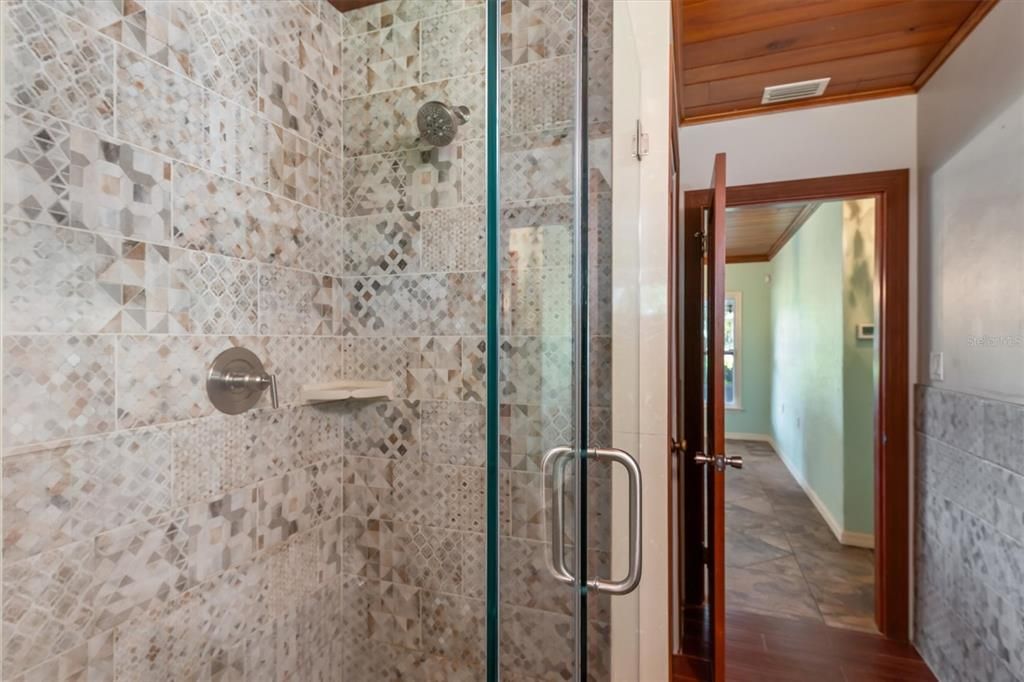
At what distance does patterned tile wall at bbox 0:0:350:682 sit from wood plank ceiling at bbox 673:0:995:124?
1.23 m

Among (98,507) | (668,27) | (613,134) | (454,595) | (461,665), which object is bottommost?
(461,665)

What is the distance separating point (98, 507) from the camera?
2.88 ft

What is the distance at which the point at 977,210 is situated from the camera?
4.97 feet

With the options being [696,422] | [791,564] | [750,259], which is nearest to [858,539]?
[791,564]

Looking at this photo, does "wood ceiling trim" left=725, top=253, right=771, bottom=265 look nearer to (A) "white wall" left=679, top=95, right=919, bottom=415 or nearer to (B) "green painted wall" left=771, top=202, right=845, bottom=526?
(B) "green painted wall" left=771, top=202, right=845, bottom=526

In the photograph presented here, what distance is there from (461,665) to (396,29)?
185 cm

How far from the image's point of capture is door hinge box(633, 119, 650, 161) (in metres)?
1.11

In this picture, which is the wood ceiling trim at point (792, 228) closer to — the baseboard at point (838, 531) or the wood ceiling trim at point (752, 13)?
the wood ceiling trim at point (752, 13)

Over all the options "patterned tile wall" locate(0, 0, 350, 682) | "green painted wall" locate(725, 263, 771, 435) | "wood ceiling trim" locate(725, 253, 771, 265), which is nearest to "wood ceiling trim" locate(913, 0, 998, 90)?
"patterned tile wall" locate(0, 0, 350, 682)

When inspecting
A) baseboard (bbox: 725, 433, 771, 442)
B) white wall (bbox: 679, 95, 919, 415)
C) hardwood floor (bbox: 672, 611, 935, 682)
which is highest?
white wall (bbox: 679, 95, 919, 415)

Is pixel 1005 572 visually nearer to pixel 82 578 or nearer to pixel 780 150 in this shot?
pixel 780 150

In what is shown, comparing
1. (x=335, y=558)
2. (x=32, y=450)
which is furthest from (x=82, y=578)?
(x=335, y=558)

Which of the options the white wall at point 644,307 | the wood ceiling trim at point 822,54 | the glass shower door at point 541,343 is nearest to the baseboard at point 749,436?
the wood ceiling trim at point 822,54

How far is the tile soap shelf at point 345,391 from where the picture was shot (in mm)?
1302
